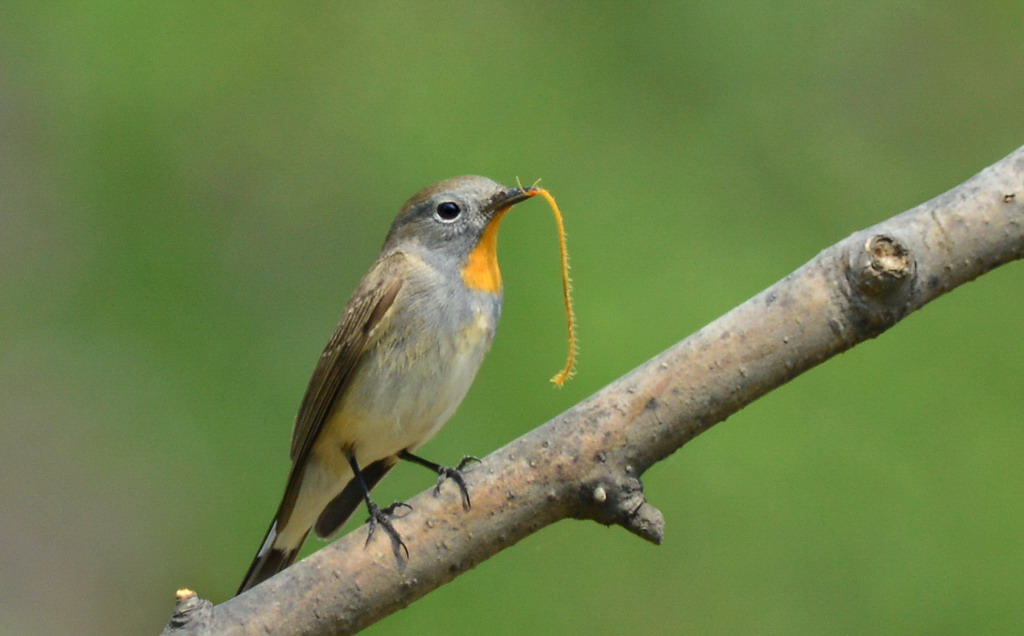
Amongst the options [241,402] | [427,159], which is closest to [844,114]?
[427,159]

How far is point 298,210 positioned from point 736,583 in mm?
2736

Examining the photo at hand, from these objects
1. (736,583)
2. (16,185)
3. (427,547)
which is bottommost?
(736,583)

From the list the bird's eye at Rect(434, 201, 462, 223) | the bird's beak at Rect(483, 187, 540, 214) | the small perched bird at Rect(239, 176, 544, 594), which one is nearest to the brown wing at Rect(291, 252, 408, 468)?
the small perched bird at Rect(239, 176, 544, 594)

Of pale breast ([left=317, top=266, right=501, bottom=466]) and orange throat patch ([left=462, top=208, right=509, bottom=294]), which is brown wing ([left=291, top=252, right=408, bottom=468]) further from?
orange throat patch ([left=462, top=208, right=509, bottom=294])

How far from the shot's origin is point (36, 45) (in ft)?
21.5

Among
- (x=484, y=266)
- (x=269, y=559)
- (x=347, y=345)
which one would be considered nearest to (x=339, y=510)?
(x=269, y=559)

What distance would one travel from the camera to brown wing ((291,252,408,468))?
13.2 feet

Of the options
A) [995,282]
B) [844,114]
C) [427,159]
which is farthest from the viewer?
[844,114]

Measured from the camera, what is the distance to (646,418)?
2908 mm

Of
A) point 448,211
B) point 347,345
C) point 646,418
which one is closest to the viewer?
point 646,418

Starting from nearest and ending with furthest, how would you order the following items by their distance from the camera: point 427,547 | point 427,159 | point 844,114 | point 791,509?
point 427,547, point 791,509, point 427,159, point 844,114

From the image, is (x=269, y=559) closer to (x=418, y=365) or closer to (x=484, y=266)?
(x=418, y=365)

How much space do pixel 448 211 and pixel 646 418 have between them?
1.48 meters

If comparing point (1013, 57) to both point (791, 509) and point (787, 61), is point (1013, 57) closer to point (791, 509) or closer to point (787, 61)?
point (787, 61)
